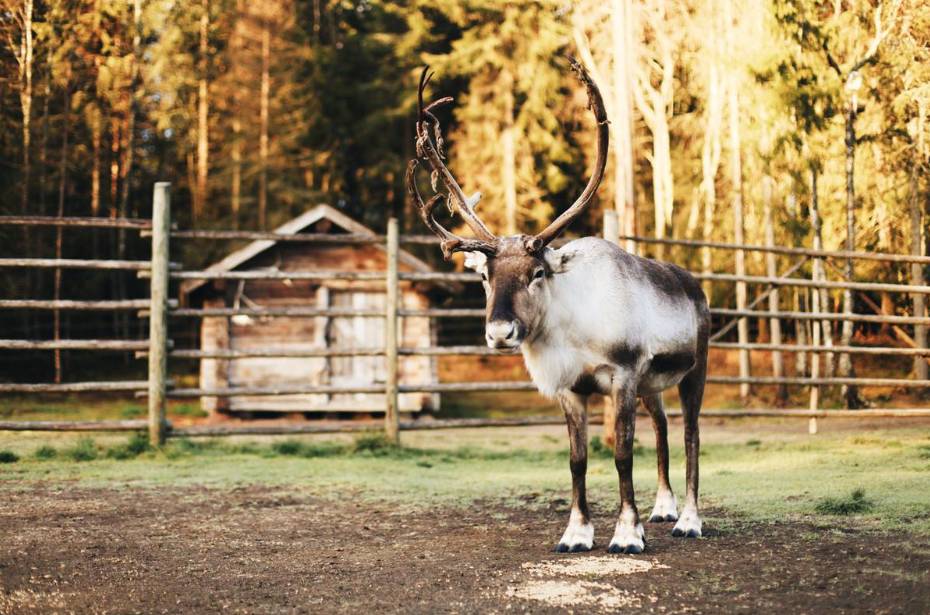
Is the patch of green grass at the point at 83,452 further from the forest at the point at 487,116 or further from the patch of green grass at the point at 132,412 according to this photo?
the patch of green grass at the point at 132,412

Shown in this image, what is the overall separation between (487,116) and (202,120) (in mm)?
8357

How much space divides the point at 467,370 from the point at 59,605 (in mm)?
23676

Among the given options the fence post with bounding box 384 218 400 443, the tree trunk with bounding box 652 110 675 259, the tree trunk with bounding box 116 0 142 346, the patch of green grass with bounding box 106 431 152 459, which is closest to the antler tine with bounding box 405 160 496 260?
the fence post with bounding box 384 218 400 443

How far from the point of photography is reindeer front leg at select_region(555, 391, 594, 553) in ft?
16.2

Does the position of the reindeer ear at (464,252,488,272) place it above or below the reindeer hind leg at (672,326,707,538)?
above

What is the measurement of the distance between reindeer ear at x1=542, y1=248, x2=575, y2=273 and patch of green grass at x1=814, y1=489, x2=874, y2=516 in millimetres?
2152

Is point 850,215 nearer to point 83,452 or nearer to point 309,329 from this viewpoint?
point 309,329

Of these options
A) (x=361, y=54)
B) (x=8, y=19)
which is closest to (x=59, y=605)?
(x=8, y=19)

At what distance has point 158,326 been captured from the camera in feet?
31.4

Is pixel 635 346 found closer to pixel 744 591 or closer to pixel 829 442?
pixel 744 591

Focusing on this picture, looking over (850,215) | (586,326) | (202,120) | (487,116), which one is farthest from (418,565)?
(202,120)

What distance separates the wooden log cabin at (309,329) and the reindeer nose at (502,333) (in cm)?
1157

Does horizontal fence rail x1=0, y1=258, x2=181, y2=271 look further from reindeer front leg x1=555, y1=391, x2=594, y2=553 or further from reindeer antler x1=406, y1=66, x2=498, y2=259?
reindeer front leg x1=555, y1=391, x2=594, y2=553

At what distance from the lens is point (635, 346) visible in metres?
5.18
